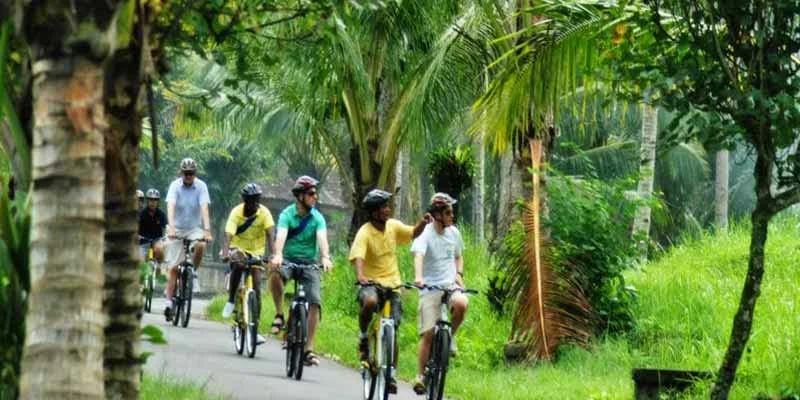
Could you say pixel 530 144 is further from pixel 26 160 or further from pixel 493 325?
pixel 26 160

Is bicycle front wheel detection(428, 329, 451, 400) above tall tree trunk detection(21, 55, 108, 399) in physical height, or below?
below

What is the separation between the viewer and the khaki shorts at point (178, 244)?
21.5 metres

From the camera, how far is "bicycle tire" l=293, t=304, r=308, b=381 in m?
16.2

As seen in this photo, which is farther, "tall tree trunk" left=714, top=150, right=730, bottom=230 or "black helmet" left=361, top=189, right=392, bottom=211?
"tall tree trunk" left=714, top=150, right=730, bottom=230

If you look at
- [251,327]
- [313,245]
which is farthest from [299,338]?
[251,327]

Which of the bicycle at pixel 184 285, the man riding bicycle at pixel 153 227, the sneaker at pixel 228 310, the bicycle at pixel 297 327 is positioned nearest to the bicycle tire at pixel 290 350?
the bicycle at pixel 297 327

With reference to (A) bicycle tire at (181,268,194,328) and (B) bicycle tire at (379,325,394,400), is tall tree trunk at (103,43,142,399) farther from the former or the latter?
(A) bicycle tire at (181,268,194,328)

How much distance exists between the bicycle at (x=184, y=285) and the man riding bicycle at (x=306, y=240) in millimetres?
4315

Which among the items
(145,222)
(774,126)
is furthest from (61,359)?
(145,222)

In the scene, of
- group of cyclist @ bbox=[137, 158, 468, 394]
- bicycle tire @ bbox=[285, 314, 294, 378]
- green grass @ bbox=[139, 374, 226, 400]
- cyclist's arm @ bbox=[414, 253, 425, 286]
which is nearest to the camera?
green grass @ bbox=[139, 374, 226, 400]

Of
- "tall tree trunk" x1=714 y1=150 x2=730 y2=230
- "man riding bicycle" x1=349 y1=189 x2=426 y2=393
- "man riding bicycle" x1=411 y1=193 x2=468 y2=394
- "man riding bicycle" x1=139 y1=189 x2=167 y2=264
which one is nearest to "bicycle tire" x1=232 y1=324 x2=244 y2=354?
"man riding bicycle" x1=139 y1=189 x2=167 y2=264

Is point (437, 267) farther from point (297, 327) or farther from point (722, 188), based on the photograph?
point (722, 188)

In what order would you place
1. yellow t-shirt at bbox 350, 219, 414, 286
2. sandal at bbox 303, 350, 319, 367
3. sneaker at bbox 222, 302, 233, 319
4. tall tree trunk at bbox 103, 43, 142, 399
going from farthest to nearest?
sneaker at bbox 222, 302, 233, 319, sandal at bbox 303, 350, 319, 367, yellow t-shirt at bbox 350, 219, 414, 286, tall tree trunk at bbox 103, 43, 142, 399

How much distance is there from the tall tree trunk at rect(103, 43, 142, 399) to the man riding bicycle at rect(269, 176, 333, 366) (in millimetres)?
7732
